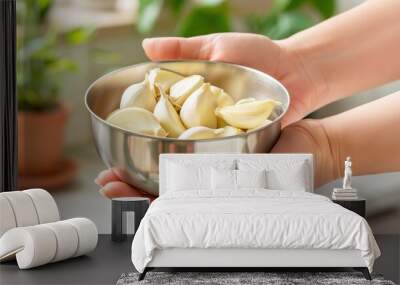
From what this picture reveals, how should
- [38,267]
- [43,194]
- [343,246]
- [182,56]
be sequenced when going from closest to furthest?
[343,246], [38,267], [43,194], [182,56]

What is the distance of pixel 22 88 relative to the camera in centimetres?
474

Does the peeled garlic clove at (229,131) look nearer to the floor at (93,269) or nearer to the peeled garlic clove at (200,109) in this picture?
the peeled garlic clove at (200,109)

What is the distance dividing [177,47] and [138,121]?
60cm

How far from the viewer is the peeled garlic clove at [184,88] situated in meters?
4.34

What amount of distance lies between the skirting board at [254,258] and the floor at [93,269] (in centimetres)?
28

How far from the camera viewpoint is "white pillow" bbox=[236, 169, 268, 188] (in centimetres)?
407

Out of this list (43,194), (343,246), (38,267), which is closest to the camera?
(343,246)

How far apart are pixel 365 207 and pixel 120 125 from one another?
4.97 ft

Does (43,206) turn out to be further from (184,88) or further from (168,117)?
(184,88)

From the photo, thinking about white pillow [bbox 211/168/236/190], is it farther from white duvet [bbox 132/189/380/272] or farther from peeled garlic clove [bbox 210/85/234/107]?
white duvet [bbox 132/189/380/272]

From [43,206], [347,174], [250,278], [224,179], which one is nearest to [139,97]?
[224,179]

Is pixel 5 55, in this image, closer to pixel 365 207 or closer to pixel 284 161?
pixel 284 161

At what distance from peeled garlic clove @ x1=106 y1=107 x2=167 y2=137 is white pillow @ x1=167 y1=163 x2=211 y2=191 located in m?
0.22

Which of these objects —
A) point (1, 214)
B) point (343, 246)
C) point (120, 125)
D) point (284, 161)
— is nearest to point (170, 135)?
point (120, 125)
